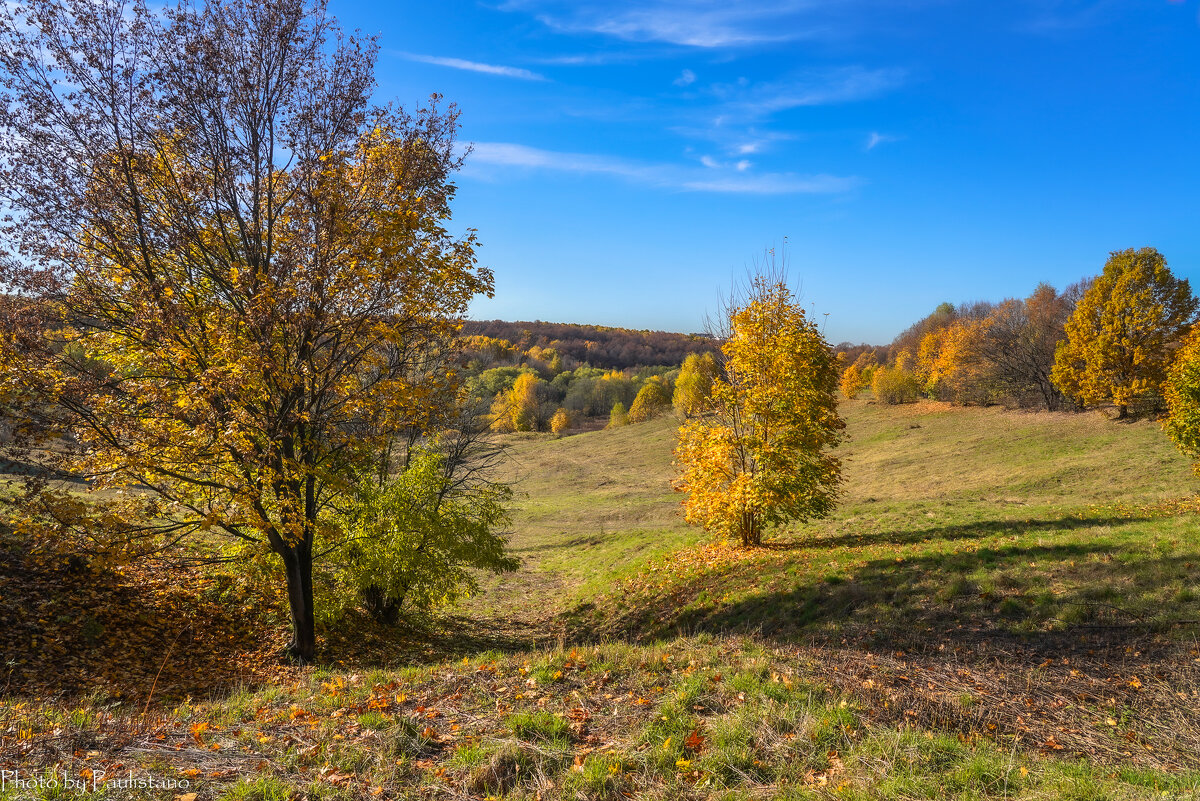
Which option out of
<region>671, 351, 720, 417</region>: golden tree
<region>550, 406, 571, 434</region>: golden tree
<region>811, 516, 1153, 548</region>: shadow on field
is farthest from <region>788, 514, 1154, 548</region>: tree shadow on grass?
<region>550, 406, 571, 434</region>: golden tree

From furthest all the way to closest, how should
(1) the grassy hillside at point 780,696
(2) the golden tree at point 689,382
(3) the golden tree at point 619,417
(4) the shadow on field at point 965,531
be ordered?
(3) the golden tree at point 619,417 → (2) the golden tree at point 689,382 → (4) the shadow on field at point 965,531 → (1) the grassy hillside at point 780,696

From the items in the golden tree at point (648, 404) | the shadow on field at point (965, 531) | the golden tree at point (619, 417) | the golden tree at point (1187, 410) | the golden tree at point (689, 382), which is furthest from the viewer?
the golden tree at point (619, 417)

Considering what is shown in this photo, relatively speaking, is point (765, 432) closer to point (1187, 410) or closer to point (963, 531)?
point (963, 531)

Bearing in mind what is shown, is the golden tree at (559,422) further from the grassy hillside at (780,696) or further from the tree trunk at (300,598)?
the tree trunk at (300,598)

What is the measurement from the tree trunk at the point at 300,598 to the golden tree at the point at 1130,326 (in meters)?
45.1

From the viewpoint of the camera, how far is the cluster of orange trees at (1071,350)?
34.8m

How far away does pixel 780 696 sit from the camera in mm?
5801

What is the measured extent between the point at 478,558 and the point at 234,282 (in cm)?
827

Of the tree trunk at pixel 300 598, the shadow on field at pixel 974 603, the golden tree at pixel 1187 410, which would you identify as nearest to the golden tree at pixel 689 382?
the golden tree at pixel 1187 410

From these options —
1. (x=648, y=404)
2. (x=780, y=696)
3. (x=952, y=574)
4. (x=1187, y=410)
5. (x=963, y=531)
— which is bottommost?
(x=963, y=531)

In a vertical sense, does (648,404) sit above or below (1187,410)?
below

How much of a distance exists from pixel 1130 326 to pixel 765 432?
114 ft

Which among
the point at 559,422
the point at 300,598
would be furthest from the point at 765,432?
the point at 559,422

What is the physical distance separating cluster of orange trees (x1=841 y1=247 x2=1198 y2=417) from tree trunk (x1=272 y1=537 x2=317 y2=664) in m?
33.0
